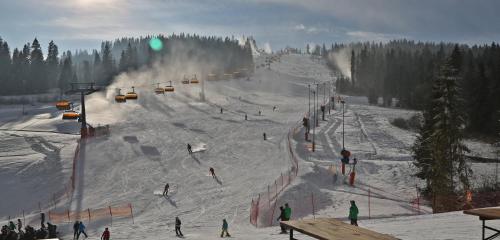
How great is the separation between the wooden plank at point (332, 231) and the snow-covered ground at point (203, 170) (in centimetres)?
687

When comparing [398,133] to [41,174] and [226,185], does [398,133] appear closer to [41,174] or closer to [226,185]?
[226,185]

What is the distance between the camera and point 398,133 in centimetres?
6506

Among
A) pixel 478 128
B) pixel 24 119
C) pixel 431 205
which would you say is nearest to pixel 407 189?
pixel 431 205

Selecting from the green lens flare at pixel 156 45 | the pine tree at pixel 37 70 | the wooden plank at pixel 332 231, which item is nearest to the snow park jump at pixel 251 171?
the wooden plank at pixel 332 231

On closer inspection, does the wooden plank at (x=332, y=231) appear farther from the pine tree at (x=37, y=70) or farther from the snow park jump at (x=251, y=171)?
the pine tree at (x=37, y=70)

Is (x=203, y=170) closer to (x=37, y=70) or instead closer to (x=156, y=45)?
(x=37, y=70)

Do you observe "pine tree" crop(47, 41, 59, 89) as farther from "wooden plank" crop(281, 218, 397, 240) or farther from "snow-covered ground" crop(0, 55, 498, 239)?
"wooden plank" crop(281, 218, 397, 240)

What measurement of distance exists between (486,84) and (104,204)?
61430 millimetres

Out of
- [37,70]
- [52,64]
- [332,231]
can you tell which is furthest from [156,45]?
[332,231]

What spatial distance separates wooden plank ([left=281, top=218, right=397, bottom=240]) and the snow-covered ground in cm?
687

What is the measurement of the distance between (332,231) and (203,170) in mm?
31157

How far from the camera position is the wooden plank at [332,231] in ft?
25.5

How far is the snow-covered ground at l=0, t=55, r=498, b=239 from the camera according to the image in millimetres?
25016

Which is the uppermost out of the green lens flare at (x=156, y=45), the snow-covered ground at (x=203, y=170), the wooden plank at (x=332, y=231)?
the green lens flare at (x=156, y=45)
